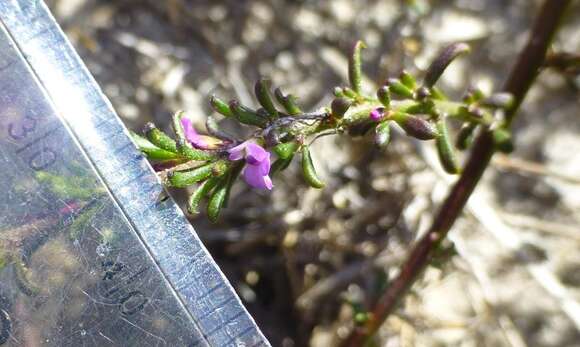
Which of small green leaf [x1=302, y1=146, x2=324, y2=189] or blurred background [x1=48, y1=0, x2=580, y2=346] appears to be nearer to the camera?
small green leaf [x1=302, y1=146, x2=324, y2=189]

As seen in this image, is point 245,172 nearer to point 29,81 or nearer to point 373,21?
point 29,81

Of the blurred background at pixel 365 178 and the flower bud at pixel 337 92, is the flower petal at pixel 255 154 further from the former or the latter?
the blurred background at pixel 365 178

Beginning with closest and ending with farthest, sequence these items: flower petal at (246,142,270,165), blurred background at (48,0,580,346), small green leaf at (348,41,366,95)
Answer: flower petal at (246,142,270,165) < small green leaf at (348,41,366,95) < blurred background at (48,0,580,346)

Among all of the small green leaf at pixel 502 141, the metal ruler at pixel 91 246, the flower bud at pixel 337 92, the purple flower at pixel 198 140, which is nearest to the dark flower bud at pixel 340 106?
the flower bud at pixel 337 92

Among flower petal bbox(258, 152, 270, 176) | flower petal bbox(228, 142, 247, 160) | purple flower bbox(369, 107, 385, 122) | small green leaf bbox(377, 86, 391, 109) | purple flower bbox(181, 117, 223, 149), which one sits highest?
purple flower bbox(181, 117, 223, 149)

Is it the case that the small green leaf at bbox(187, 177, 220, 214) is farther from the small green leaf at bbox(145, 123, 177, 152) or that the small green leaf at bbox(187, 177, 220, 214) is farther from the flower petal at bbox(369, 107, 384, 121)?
the flower petal at bbox(369, 107, 384, 121)

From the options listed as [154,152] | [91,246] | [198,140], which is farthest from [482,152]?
[91,246]

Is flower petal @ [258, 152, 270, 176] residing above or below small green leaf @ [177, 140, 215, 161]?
below

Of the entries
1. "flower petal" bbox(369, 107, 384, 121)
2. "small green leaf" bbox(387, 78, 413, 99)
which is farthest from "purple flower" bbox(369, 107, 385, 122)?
"small green leaf" bbox(387, 78, 413, 99)
